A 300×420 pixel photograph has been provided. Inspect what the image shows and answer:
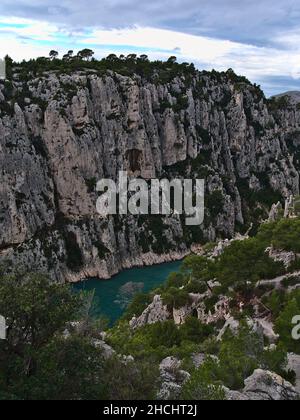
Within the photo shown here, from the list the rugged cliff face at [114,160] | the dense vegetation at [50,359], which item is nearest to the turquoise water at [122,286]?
the rugged cliff face at [114,160]

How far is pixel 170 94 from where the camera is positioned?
129 m

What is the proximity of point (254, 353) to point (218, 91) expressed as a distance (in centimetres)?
12683

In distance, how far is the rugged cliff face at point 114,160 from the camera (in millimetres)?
93375

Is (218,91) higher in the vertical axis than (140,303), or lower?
higher

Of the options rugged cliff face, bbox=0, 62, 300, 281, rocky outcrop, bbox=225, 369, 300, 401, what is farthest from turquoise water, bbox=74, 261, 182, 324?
rocky outcrop, bbox=225, 369, 300, 401

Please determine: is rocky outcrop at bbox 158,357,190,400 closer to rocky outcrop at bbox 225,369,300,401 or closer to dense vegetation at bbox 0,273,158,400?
dense vegetation at bbox 0,273,158,400

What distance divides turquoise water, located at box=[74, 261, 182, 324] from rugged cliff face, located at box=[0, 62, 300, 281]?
117 inches

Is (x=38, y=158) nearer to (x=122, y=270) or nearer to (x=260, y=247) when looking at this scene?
(x=122, y=270)

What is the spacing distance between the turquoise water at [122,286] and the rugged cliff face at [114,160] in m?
2.98

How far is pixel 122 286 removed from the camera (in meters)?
92.9

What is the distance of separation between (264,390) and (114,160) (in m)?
92.5

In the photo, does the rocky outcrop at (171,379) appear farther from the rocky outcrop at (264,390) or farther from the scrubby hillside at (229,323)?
the rocky outcrop at (264,390)
